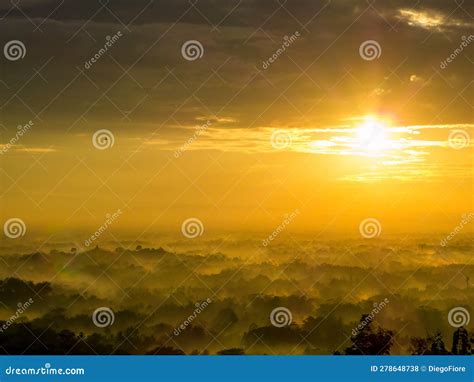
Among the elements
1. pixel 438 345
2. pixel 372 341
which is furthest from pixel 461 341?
pixel 438 345

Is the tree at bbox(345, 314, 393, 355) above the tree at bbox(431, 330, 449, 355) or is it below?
below

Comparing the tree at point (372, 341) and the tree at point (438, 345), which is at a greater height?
the tree at point (438, 345)

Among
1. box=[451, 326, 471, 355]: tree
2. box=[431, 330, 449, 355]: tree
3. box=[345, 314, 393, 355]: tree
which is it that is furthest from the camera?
box=[431, 330, 449, 355]: tree

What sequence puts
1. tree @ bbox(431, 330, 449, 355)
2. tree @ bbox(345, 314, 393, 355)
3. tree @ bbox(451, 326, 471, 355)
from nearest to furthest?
tree @ bbox(451, 326, 471, 355) < tree @ bbox(345, 314, 393, 355) < tree @ bbox(431, 330, 449, 355)

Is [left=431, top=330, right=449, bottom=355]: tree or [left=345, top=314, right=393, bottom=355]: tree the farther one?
[left=431, top=330, right=449, bottom=355]: tree

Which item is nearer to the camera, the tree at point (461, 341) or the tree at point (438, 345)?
the tree at point (461, 341)

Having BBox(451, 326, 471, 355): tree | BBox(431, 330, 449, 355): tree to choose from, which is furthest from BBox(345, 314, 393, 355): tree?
BBox(451, 326, 471, 355): tree

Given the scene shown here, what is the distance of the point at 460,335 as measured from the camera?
22172 mm

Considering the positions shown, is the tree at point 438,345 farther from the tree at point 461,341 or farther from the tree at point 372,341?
the tree at point 461,341

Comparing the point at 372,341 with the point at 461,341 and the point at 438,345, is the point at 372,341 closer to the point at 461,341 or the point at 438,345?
the point at 438,345

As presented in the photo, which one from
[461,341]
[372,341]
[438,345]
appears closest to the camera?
[461,341]

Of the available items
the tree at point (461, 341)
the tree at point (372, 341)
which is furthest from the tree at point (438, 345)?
the tree at point (461, 341)

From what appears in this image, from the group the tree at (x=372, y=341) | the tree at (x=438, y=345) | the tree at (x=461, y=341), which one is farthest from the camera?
the tree at (x=438, y=345)

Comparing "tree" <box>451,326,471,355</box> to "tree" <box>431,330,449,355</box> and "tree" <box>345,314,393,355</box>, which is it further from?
"tree" <box>431,330,449,355</box>
